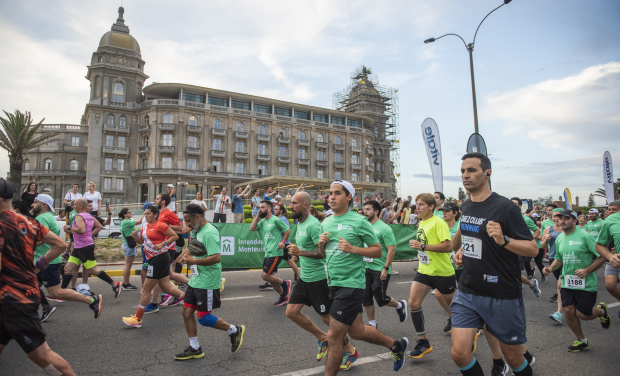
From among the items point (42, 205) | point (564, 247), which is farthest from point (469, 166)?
point (42, 205)

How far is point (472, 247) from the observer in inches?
131

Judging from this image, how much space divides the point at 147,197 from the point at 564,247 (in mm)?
54447

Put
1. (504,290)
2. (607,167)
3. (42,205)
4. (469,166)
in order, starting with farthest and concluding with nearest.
→ (607,167) → (42,205) → (469,166) → (504,290)

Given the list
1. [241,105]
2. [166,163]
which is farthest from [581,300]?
[241,105]

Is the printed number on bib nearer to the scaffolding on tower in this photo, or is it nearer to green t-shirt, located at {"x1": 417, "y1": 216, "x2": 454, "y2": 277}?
green t-shirt, located at {"x1": 417, "y1": 216, "x2": 454, "y2": 277}

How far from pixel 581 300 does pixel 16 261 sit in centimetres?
668

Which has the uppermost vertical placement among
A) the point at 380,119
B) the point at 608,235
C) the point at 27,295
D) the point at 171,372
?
the point at 380,119

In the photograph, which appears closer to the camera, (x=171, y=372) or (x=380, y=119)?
(x=171, y=372)

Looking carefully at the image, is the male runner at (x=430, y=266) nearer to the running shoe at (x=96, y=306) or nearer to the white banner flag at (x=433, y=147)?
the running shoe at (x=96, y=306)

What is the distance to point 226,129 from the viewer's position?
58375 millimetres

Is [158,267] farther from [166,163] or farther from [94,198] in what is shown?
[166,163]

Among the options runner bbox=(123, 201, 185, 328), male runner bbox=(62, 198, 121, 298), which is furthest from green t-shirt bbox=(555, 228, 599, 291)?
male runner bbox=(62, 198, 121, 298)

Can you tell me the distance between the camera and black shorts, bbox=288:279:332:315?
459cm

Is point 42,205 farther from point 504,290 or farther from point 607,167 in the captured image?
point 607,167
